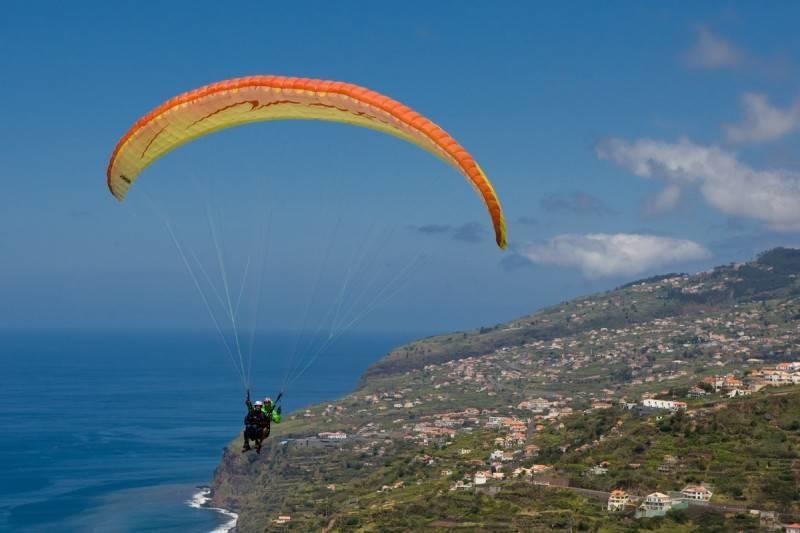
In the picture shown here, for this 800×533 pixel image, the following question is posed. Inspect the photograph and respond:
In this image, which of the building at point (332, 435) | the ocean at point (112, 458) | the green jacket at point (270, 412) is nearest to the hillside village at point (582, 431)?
the building at point (332, 435)

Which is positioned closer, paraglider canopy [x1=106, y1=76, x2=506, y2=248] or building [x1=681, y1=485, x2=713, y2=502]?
paraglider canopy [x1=106, y1=76, x2=506, y2=248]

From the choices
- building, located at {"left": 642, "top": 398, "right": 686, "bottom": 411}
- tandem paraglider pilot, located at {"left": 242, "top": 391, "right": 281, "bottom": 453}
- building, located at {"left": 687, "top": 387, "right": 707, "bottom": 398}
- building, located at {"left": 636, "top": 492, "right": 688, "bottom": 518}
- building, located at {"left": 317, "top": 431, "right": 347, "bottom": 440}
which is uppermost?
building, located at {"left": 317, "top": 431, "right": 347, "bottom": 440}

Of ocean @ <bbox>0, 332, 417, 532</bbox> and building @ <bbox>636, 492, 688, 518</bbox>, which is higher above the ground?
ocean @ <bbox>0, 332, 417, 532</bbox>

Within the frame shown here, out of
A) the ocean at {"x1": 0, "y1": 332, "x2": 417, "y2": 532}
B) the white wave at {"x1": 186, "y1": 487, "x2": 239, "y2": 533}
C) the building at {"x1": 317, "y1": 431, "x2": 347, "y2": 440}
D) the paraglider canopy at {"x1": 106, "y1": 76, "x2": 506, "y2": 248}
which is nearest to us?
the paraglider canopy at {"x1": 106, "y1": 76, "x2": 506, "y2": 248}

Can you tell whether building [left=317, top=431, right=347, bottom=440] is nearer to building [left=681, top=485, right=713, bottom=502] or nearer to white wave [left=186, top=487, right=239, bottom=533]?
white wave [left=186, top=487, right=239, bottom=533]

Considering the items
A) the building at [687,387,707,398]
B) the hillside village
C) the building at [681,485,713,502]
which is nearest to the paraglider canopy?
the hillside village

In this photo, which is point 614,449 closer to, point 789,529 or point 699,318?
point 789,529

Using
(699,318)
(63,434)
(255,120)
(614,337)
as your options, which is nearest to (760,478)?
(255,120)
